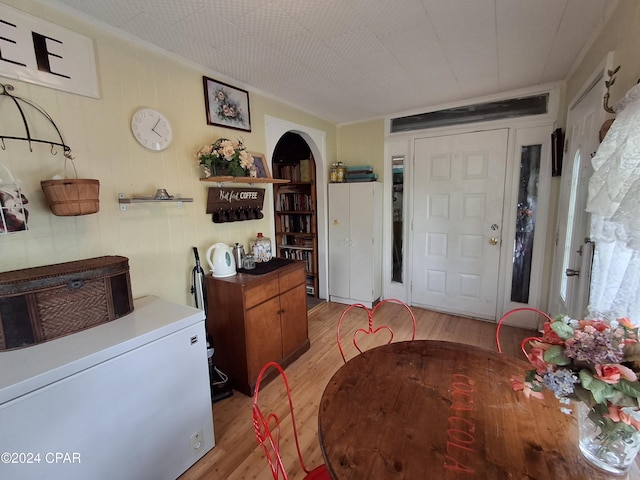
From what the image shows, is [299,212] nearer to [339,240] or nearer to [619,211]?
[339,240]

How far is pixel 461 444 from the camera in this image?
87 cm

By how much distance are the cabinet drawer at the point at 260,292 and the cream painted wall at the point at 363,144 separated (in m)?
2.12

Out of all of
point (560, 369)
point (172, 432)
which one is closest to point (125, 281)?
point (172, 432)

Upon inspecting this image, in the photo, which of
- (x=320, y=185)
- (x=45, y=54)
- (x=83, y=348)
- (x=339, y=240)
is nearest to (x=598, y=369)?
(x=83, y=348)

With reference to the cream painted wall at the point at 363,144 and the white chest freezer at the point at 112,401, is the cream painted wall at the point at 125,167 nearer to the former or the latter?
the white chest freezer at the point at 112,401

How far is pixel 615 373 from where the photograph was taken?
705 mm

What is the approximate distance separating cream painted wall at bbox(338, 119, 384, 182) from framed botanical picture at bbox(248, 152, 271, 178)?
1.50 m

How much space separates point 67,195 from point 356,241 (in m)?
2.77

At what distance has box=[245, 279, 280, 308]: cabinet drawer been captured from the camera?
201cm

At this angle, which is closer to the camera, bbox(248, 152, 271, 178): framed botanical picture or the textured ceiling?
the textured ceiling

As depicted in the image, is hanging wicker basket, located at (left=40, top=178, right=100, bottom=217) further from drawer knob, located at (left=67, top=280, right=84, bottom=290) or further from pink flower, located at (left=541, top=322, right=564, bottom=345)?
pink flower, located at (left=541, top=322, right=564, bottom=345)

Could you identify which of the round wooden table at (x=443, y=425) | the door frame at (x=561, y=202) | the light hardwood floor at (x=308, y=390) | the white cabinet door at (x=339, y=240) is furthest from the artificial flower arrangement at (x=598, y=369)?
the white cabinet door at (x=339, y=240)

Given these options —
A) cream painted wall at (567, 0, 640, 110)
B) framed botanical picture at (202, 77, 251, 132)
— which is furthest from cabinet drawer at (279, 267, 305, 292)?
cream painted wall at (567, 0, 640, 110)

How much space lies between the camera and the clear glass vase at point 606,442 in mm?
729
